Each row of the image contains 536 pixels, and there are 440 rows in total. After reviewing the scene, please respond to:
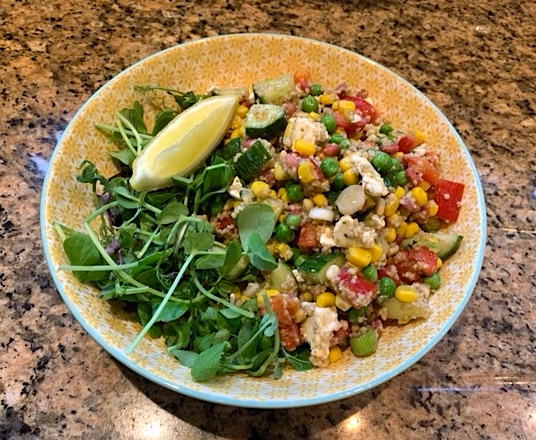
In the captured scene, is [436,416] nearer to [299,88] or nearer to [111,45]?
[299,88]

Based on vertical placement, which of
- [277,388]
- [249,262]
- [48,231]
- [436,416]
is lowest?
[436,416]

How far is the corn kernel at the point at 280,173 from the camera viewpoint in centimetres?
173

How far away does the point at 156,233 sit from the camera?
165 centimetres

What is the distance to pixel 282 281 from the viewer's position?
5.35 feet

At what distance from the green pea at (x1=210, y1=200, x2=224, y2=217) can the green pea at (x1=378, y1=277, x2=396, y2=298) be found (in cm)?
57

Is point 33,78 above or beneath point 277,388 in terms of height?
above

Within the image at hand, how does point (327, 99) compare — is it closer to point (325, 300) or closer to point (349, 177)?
point (349, 177)

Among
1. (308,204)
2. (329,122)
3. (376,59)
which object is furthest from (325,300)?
(376,59)

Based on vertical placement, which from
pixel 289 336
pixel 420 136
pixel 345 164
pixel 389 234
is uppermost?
pixel 345 164

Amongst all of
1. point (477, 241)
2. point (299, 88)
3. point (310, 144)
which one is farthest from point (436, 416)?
point (299, 88)

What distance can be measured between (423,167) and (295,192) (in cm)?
46

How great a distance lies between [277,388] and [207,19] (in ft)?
6.15

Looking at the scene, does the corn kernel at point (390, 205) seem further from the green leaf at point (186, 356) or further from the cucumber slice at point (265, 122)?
the green leaf at point (186, 356)

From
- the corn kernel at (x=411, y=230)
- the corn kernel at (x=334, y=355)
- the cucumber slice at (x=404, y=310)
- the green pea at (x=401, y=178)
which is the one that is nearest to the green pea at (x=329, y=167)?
the green pea at (x=401, y=178)
